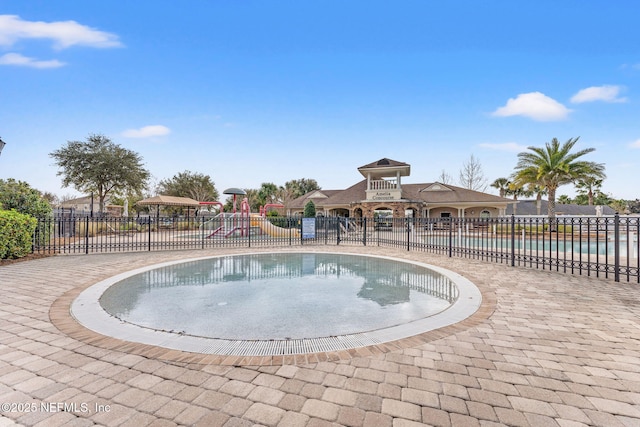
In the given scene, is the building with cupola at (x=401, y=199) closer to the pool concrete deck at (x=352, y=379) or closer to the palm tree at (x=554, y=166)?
the palm tree at (x=554, y=166)

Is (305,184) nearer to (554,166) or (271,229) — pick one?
(271,229)

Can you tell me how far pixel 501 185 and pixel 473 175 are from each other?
6.95 m

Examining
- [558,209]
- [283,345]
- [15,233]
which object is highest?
[558,209]

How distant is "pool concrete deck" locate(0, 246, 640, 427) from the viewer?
2.10 m

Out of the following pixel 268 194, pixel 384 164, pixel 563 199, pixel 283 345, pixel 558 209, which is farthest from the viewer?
pixel 563 199

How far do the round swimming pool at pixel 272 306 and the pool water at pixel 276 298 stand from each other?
2 centimetres

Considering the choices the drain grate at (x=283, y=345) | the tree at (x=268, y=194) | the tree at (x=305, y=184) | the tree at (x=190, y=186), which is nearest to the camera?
the drain grate at (x=283, y=345)

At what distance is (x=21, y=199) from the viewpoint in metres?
→ 10.7

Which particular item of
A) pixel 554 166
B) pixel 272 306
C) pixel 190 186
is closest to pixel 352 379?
pixel 272 306

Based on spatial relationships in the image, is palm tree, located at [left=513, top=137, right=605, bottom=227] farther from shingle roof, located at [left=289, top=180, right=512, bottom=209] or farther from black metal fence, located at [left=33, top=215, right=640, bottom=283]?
black metal fence, located at [left=33, top=215, right=640, bottom=283]

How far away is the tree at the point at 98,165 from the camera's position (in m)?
28.7

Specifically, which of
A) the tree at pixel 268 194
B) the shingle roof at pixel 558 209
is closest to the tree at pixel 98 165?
the tree at pixel 268 194

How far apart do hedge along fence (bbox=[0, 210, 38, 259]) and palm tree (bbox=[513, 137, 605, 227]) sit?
32477 millimetres

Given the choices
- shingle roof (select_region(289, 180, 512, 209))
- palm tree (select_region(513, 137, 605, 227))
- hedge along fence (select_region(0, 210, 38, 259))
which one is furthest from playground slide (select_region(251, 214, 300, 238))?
palm tree (select_region(513, 137, 605, 227))
